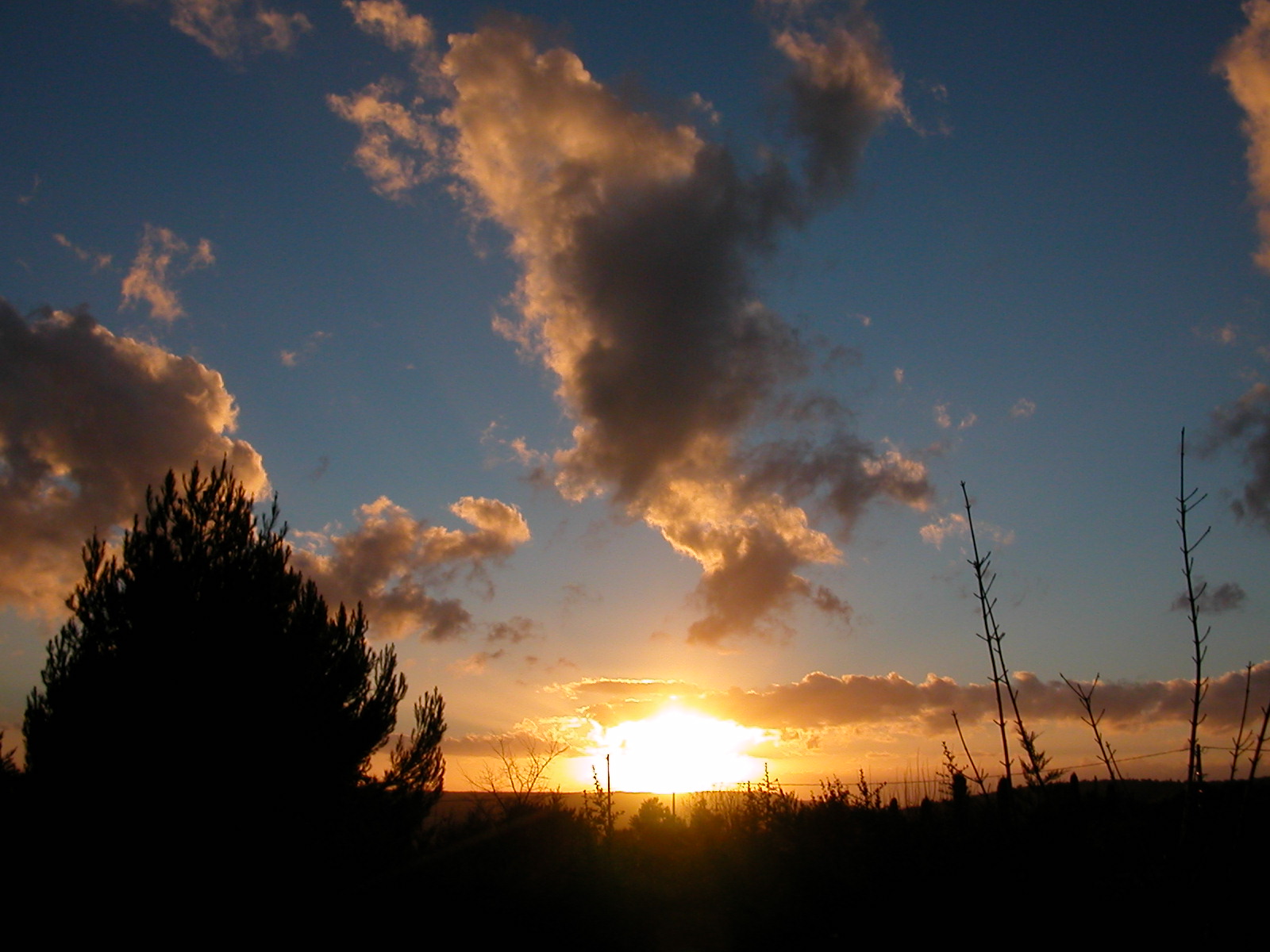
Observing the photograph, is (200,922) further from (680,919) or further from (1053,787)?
(1053,787)

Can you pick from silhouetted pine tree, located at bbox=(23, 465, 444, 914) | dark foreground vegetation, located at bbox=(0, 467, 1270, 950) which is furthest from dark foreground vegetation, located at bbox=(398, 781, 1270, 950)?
silhouetted pine tree, located at bbox=(23, 465, 444, 914)

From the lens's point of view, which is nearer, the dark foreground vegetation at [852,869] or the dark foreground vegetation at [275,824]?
the dark foreground vegetation at [852,869]

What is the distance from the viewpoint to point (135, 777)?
1270 cm

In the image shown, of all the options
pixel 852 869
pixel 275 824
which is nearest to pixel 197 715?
pixel 275 824

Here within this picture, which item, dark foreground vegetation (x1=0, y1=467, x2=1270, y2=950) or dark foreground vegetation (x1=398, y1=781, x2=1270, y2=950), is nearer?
dark foreground vegetation (x1=398, y1=781, x2=1270, y2=950)

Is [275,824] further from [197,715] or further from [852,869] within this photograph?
[852,869]

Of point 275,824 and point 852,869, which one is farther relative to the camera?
point 275,824

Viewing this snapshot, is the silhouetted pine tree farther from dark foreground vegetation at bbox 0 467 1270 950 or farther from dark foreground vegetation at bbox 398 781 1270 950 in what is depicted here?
dark foreground vegetation at bbox 398 781 1270 950

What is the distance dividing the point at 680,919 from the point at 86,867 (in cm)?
936

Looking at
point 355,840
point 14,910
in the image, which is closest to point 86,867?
point 14,910

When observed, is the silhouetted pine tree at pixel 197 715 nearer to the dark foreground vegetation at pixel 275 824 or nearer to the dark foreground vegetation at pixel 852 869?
the dark foreground vegetation at pixel 275 824

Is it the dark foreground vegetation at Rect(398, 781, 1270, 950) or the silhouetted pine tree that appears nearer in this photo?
the dark foreground vegetation at Rect(398, 781, 1270, 950)

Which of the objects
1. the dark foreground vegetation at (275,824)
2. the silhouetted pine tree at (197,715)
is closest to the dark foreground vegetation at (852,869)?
the dark foreground vegetation at (275,824)

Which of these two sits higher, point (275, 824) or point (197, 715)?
point (197, 715)
